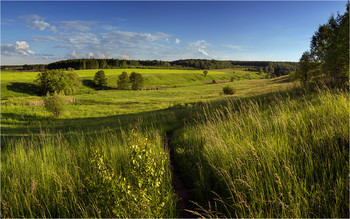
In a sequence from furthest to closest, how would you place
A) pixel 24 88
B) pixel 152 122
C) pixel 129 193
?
pixel 24 88 → pixel 152 122 → pixel 129 193

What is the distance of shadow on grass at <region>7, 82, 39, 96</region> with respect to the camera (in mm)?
60541

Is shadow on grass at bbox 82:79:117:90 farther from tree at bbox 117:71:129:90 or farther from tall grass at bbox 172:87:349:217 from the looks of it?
tall grass at bbox 172:87:349:217

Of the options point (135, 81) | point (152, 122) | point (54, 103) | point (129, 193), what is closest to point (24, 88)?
point (135, 81)

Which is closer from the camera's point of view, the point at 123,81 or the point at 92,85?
the point at 123,81

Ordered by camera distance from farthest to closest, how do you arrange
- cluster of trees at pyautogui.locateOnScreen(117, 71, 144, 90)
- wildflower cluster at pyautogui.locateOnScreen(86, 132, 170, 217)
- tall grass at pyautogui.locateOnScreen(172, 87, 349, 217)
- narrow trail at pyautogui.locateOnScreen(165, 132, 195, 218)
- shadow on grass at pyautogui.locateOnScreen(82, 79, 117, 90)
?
shadow on grass at pyautogui.locateOnScreen(82, 79, 117, 90) < cluster of trees at pyautogui.locateOnScreen(117, 71, 144, 90) < narrow trail at pyautogui.locateOnScreen(165, 132, 195, 218) < wildflower cluster at pyautogui.locateOnScreen(86, 132, 170, 217) < tall grass at pyautogui.locateOnScreen(172, 87, 349, 217)

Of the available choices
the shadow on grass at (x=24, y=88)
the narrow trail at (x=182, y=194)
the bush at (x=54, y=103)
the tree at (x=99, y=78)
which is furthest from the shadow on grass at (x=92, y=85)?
the narrow trail at (x=182, y=194)

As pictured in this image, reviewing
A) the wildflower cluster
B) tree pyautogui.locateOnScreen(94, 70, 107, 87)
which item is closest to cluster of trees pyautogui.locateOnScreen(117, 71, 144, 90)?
tree pyautogui.locateOnScreen(94, 70, 107, 87)

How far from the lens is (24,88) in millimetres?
62875

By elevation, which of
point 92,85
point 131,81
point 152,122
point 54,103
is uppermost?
point 131,81

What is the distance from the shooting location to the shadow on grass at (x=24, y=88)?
6054 centimetres

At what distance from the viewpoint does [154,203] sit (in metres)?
2.90

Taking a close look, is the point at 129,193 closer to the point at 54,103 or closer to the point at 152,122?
the point at 152,122

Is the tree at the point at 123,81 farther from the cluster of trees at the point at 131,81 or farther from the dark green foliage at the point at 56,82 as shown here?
the dark green foliage at the point at 56,82

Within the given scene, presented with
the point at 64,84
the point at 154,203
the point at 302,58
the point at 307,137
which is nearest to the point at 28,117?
the point at 154,203
